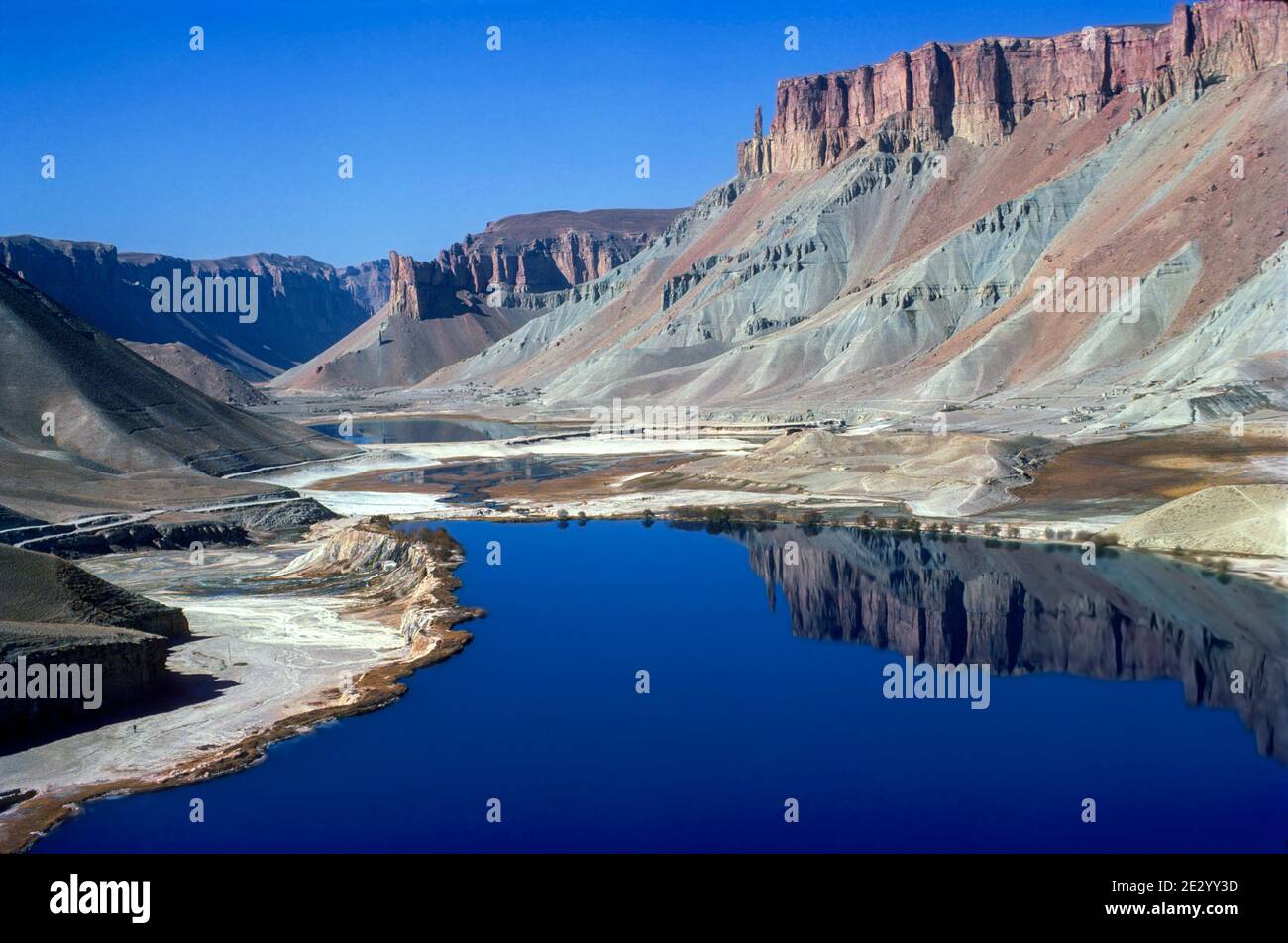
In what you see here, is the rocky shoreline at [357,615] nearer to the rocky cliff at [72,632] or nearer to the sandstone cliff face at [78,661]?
the sandstone cliff face at [78,661]

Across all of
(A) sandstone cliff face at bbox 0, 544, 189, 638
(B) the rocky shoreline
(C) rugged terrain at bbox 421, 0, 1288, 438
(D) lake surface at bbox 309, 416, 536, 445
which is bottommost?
(B) the rocky shoreline

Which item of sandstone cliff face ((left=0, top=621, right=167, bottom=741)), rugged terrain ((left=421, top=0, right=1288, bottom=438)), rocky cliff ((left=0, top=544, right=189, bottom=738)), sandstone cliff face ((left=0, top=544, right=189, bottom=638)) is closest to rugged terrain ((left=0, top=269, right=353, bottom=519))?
sandstone cliff face ((left=0, top=544, right=189, bottom=638))

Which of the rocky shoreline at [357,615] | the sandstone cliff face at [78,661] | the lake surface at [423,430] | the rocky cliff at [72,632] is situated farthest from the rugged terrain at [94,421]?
the sandstone cliff face at [78,661]

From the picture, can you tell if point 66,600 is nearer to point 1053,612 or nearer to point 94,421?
point 1053,612

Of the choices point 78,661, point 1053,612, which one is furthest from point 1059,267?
point 78,661

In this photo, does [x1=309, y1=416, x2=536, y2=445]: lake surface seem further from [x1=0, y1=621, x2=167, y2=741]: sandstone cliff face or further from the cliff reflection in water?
[x1=0, y1=621, x2=167, y2=741]: sandstone cliff face
